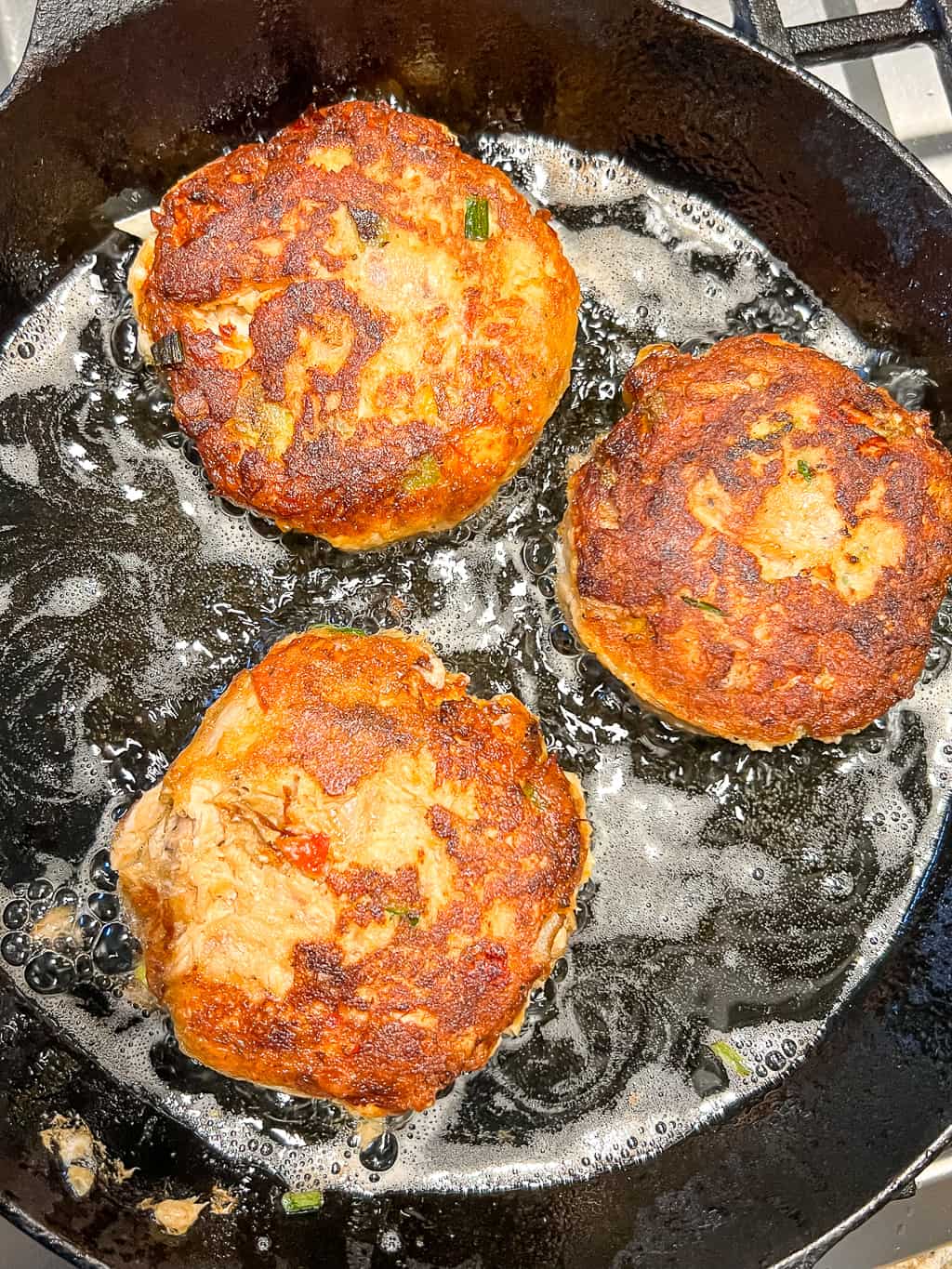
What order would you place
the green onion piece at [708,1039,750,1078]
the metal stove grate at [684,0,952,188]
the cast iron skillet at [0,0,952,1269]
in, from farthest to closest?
the metal stove grate at [684,0,952,188] → the green onion piece at [708,1039,750,1078] → the cast iron skillet at [0,0,952,1269]

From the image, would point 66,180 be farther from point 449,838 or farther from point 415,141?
point 449,838

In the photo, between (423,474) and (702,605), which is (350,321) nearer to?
(423,474)

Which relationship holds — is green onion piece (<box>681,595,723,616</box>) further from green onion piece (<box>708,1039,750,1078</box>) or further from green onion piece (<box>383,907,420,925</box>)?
green onion piece (<box>708,1039,750,1078</box>)

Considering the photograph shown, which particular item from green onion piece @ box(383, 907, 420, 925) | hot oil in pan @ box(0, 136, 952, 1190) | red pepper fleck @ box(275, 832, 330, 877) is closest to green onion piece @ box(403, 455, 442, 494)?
hot oil in pan @ box(0, 136, 952, 1190)

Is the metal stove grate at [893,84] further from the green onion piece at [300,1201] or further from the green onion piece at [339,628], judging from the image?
the green onion piece at [300,1201]

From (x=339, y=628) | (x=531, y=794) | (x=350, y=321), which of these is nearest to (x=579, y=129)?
(x=350, y=321)

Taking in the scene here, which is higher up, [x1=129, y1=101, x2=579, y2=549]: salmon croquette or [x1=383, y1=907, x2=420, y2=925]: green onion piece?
[x1=129, y1=101, x2=579, y2=549]: salmon croquette

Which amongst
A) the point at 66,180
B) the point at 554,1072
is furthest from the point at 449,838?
the point at 66,180
